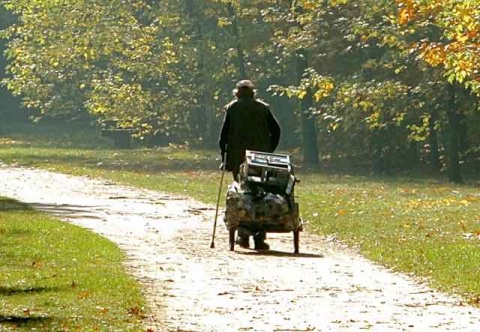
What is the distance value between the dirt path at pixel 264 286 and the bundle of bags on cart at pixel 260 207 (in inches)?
18.5

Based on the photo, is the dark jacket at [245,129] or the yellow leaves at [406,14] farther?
the yellow leaves at [406,14]

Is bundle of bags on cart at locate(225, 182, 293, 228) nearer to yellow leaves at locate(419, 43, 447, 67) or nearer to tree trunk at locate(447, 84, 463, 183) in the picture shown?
yellow leaves at locate(419, 43, 447, 67)

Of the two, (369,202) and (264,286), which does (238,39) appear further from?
(264,286)

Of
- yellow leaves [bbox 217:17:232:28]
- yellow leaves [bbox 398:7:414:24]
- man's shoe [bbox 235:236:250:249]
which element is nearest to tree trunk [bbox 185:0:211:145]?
yellow leaves [bbox 217:17:232:28]

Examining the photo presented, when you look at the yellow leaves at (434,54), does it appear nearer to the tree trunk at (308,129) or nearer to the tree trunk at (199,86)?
the tree trunk at (308,129)

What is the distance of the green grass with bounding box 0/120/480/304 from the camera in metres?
17.8

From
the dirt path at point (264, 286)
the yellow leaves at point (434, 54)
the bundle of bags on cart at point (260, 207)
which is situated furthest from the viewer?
the yellow leaves at point (434, 54)

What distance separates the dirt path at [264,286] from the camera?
40.8 feet

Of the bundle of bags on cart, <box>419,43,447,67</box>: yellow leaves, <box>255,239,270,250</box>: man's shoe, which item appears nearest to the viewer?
the bundle of bags on cart

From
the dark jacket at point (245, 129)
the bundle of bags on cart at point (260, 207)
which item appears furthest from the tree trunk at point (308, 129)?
the bundle of bags on cart at point (260, 207)

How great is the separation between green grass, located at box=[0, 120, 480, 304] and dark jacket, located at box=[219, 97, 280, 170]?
2.04 meters

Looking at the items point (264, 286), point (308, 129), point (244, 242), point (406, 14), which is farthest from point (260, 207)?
point (308, 129)

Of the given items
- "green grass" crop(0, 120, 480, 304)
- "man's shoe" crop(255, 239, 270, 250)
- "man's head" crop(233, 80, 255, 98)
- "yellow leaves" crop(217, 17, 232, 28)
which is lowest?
"green grass" crop(0, 120, 480, 304)

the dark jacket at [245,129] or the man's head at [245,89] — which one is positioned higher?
the man's head at [245,89]
